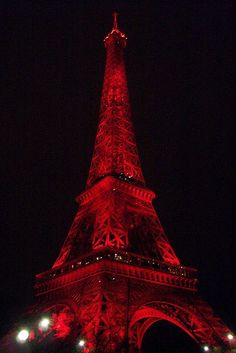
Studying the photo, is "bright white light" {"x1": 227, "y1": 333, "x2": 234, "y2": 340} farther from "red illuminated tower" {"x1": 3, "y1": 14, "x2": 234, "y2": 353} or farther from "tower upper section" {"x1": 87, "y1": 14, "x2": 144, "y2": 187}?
"tower upper section" {"x1": 87, "y1": 14, "x2": 144, "y2": 187}

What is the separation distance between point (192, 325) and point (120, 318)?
16.5 feet

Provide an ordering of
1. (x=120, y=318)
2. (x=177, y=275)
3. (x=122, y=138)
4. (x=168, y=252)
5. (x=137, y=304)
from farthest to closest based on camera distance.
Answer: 1. (x=122, y=138)
2. (x=168, y=252)
3. (x=177, y=275)
4. (x=137, y=304)
5. (x=120, y=318)

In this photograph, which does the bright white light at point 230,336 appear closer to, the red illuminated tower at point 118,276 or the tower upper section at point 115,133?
the red illuminated tower at point 118,276

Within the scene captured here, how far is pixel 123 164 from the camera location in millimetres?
25719

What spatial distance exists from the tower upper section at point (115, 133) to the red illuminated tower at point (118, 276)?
10 centimetres

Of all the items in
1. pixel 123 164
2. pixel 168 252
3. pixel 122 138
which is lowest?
pixel 168 252

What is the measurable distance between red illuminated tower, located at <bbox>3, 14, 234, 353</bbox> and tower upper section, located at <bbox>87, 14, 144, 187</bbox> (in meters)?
0.10

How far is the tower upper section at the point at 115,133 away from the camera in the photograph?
25.5 metres

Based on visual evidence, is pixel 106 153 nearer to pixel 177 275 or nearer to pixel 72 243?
pixel 72 243

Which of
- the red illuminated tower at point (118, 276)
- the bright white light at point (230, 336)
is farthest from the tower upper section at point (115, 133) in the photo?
the bright white light at point (230, 336)

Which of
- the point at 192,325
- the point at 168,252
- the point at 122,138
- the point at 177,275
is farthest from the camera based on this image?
the point at 122,138

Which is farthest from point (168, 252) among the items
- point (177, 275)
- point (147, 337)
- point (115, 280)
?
point (147, 337)

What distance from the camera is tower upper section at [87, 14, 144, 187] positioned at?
1002 inches

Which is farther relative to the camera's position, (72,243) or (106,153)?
(106,153)
